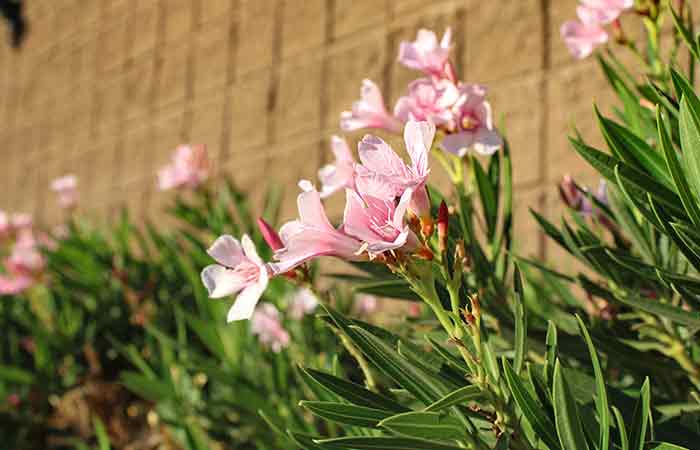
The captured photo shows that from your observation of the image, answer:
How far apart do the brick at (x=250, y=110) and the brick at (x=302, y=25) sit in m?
0.14

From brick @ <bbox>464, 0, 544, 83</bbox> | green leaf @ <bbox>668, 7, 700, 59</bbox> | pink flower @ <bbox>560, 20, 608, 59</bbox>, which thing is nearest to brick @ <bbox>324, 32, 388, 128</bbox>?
brick @ <bbox>464, 0, 544, 83</bbox>

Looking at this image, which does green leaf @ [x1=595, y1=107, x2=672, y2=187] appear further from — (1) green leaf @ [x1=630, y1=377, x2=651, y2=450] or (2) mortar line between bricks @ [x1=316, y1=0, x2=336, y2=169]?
(2) mortar line between bricks @ [x1=316, y1=0, x2=336, y2=169]

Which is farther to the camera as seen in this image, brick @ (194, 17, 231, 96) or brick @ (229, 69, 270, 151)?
brick @ (194, 17, 231, 96)

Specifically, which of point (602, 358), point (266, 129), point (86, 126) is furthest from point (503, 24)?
point (86, 126)

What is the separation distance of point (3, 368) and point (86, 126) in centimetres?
225

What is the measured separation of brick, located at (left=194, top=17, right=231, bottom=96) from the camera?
3.07 m

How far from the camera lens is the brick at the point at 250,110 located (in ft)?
9.28

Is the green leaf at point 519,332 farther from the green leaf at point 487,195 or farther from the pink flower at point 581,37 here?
the pink flower at point 581,37

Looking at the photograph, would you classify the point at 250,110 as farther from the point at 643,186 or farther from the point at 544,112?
the point at 643,186

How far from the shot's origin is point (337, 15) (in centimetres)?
255

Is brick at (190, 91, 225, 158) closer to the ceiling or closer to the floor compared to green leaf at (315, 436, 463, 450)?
closer to the ceiling

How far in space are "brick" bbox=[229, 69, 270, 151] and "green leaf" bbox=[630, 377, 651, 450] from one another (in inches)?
89.5

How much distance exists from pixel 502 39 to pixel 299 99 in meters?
0.81

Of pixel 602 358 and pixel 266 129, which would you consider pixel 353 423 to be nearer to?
pixel 602 358
